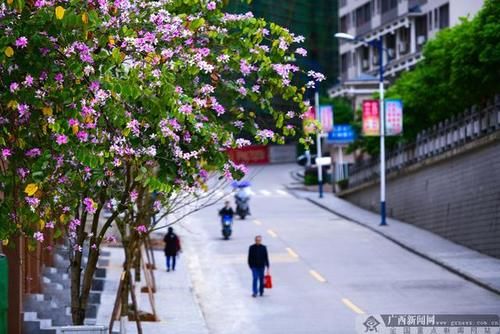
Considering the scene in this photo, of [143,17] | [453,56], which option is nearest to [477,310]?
[143,17]

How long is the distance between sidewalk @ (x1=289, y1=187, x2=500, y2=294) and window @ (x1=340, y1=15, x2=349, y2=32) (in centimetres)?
4068

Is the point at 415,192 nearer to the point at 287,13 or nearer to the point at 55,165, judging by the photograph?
the point at 55,165

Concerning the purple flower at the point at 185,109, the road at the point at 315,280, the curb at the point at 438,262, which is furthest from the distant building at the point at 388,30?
the purple flower at the point at 185,109

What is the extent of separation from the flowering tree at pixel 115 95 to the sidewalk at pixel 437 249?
17.5 meters

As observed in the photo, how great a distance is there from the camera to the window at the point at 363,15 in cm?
9826

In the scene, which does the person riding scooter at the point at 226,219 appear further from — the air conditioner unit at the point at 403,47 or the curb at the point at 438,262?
the air conditioner unit at the point at 403,47

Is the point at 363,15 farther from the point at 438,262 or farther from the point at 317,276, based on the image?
the point at 317,276

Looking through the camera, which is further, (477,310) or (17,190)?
(477,310)

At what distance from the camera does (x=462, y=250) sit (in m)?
43.8

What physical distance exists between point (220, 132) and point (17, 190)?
259 cm

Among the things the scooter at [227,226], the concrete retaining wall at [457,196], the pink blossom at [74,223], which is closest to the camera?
the pink blossom at [74,223]

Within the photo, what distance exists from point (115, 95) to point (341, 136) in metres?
62.2

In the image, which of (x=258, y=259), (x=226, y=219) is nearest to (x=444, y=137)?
(x=226, y=219)

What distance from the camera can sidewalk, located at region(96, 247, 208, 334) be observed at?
28234mm
